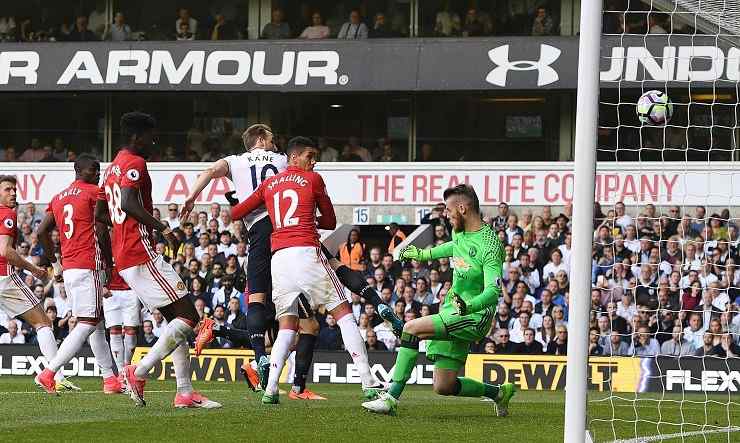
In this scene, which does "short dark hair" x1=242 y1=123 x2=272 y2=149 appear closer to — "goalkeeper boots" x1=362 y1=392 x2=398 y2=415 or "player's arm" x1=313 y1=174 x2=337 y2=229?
Answer: "player's arm" x1=313 y1=174 x2=337 y2=229

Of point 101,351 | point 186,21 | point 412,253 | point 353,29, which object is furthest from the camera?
point 186,21

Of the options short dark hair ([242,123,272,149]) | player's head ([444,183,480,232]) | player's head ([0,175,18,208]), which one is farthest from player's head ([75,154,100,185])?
player's head ([444,183,480,232])

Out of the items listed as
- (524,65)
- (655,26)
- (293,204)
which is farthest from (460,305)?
(524,65)

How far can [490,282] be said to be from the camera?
9.34 metres

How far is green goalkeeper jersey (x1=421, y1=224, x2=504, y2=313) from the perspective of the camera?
9.39 meters

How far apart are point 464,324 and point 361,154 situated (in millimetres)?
15545

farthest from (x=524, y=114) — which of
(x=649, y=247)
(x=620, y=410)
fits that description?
(x=620, y=410)

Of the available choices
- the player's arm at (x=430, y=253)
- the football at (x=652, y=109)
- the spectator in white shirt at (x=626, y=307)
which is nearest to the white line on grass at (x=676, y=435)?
the player's arm at (x=430, y=253)

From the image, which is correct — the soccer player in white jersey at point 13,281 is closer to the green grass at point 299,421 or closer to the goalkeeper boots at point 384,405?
the green grass at point 299,421

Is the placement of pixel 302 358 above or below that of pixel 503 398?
above

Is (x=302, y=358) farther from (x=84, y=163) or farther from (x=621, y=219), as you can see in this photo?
(x=621, y=219)

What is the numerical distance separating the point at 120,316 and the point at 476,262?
554 cm

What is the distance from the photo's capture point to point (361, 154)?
24.8 metres

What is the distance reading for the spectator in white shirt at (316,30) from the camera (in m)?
24.8
